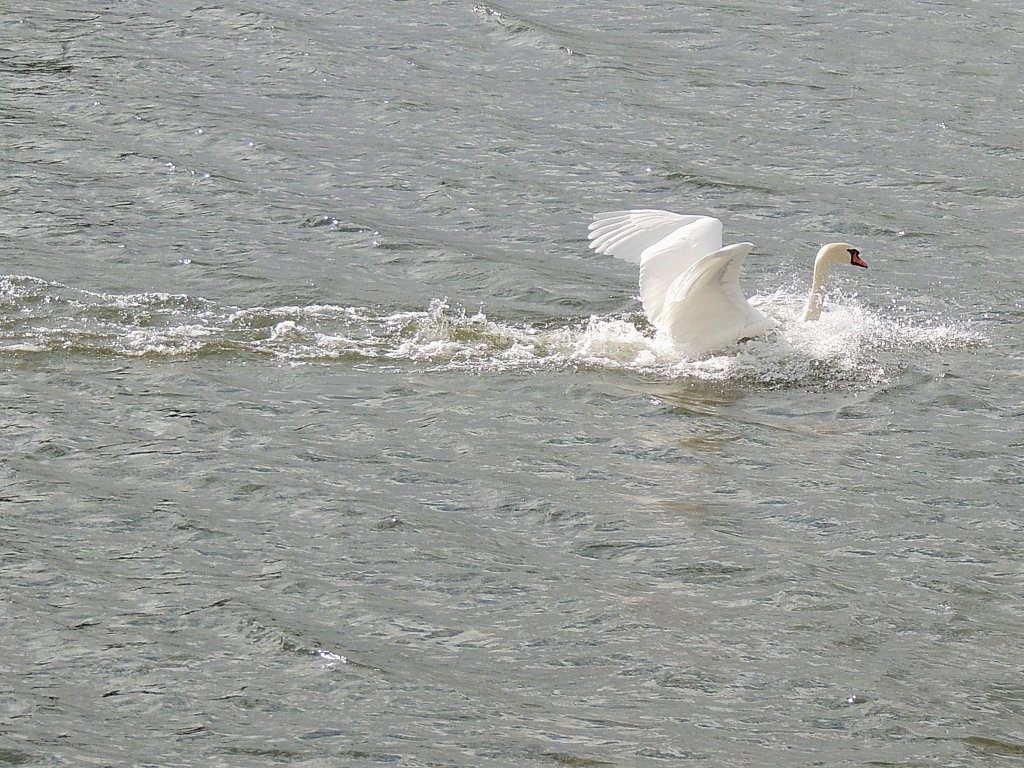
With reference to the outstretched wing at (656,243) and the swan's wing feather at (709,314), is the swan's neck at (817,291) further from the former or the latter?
the outstretched wing at (656,243)

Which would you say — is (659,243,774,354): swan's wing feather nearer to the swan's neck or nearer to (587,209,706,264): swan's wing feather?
the swan's neck

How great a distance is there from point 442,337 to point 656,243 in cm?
173

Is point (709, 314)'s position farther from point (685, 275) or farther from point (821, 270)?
point (821, 270)

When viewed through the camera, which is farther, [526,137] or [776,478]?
[526,137]

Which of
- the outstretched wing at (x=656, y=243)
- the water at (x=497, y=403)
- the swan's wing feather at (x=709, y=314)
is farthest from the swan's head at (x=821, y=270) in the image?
the outstretched wing at (x=656, y=243)

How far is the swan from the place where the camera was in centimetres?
1121

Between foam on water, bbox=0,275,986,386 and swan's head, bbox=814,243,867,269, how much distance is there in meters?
0.39

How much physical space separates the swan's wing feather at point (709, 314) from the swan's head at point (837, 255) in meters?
0.69

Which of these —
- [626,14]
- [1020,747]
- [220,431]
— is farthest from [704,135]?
[1020,747]

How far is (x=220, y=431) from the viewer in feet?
32.0

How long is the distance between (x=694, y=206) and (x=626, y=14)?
6.14 metres

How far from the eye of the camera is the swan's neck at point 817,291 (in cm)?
1191

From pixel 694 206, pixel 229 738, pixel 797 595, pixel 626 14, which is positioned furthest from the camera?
pixel 626 14

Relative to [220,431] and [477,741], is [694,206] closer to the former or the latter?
[220,431]
